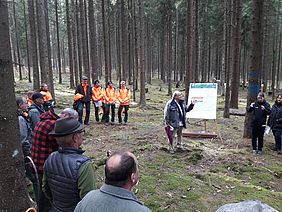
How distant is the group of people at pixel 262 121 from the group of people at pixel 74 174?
716 cm

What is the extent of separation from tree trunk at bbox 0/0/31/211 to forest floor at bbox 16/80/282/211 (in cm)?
281

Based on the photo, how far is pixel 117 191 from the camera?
186cm

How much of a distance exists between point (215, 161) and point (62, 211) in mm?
6320

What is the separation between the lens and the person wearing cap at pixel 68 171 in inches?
100.0

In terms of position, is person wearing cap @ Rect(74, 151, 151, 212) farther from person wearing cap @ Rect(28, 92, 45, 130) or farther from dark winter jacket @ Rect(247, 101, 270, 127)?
dark winter jacket @ Rect(247, 101, 270, 127)

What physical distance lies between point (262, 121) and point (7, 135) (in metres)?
8.00

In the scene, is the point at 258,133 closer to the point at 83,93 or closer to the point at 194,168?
the point at 194,168

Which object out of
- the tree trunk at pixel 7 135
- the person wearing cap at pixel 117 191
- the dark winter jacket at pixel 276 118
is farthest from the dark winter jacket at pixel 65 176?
the dark winter jacket at pixel 276 118

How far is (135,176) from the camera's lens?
1.96m

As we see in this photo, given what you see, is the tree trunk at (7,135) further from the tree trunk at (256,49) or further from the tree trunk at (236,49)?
the tree trunk at (236,49)

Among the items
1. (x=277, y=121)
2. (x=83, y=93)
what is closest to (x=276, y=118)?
(x=277, y=121)

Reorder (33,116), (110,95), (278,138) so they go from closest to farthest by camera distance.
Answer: (33,116) → (278,138) → (110,95)

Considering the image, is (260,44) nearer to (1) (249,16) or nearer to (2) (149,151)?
(2) (149,151)

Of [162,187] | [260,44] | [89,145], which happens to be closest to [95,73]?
[89,145]
